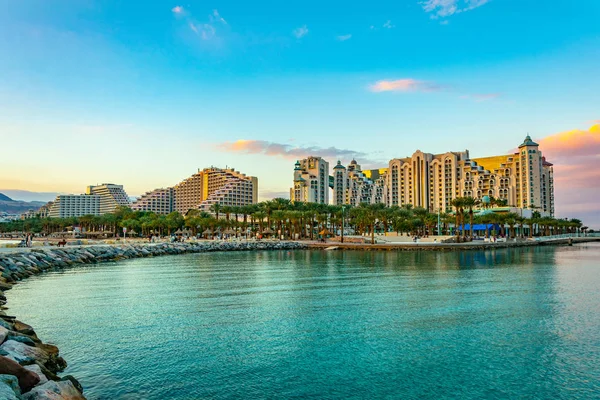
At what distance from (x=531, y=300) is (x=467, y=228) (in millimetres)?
115937

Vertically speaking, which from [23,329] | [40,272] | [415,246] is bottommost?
[40,272]

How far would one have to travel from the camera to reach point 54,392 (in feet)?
35.7

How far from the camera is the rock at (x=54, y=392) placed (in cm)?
1047

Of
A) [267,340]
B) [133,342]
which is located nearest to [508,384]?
[267,340]

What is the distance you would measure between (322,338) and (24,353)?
1057 centimetres

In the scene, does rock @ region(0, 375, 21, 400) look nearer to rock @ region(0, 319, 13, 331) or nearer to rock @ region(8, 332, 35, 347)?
rock @ region(8, 332, 35, 347)

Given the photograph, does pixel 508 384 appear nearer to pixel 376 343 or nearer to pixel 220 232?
pixel 376 343

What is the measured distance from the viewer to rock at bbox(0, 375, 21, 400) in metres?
9.55

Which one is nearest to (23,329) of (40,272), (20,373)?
(20,373)

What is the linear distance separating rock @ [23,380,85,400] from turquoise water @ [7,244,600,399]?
1.41m

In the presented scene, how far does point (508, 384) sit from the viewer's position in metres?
13.7

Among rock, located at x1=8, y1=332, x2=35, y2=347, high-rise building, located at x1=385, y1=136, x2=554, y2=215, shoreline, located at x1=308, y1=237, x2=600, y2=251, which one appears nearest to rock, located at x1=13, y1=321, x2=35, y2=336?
rock, located at x1=8, y1=332, x2=35, y2=347

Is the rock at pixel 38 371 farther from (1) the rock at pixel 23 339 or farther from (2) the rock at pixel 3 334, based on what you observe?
(1) the rock at pixel 23 339

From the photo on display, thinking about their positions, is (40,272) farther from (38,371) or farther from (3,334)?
(38,371)
